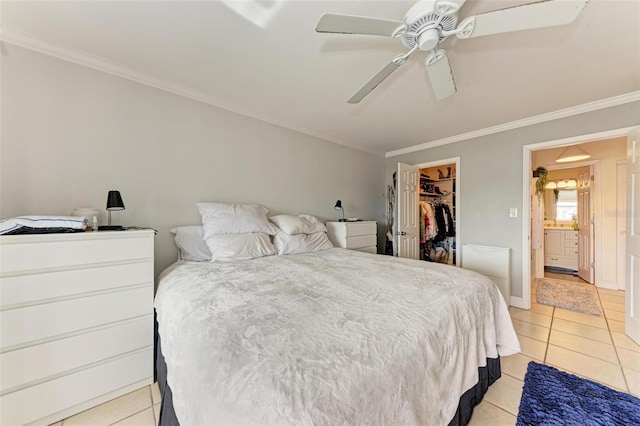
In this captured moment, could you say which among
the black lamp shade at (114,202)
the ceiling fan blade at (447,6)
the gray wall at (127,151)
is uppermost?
the ceiling fan blade at (447,6)

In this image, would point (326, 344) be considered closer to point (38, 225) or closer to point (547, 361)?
point (38, 225)

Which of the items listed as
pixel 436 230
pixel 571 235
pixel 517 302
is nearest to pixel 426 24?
pixel 517 302

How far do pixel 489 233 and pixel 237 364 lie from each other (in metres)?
3.73

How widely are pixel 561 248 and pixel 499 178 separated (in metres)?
3.36

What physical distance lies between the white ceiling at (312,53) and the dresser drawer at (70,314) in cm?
177

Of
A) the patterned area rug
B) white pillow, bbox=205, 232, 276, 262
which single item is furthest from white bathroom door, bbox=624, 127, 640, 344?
white pillow, bbox=205, 232, 276, 262

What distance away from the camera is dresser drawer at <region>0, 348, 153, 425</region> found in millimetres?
1299

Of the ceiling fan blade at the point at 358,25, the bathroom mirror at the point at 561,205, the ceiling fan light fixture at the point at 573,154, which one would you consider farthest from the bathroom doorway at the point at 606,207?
the ceiling fan blade at the point at 358,25

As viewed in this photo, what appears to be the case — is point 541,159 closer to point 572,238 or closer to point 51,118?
point 572,238

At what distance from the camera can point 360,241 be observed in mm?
3561

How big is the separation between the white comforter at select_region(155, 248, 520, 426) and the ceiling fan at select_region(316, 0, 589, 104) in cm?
138

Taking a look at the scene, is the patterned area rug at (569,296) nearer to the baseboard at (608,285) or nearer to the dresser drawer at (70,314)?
the baseboard at (608,285)

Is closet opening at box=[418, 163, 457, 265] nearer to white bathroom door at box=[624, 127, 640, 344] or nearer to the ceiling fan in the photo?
white bathroom door at box=[624, 127, 640, 344]

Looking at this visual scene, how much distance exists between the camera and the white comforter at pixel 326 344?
2.24 feet
